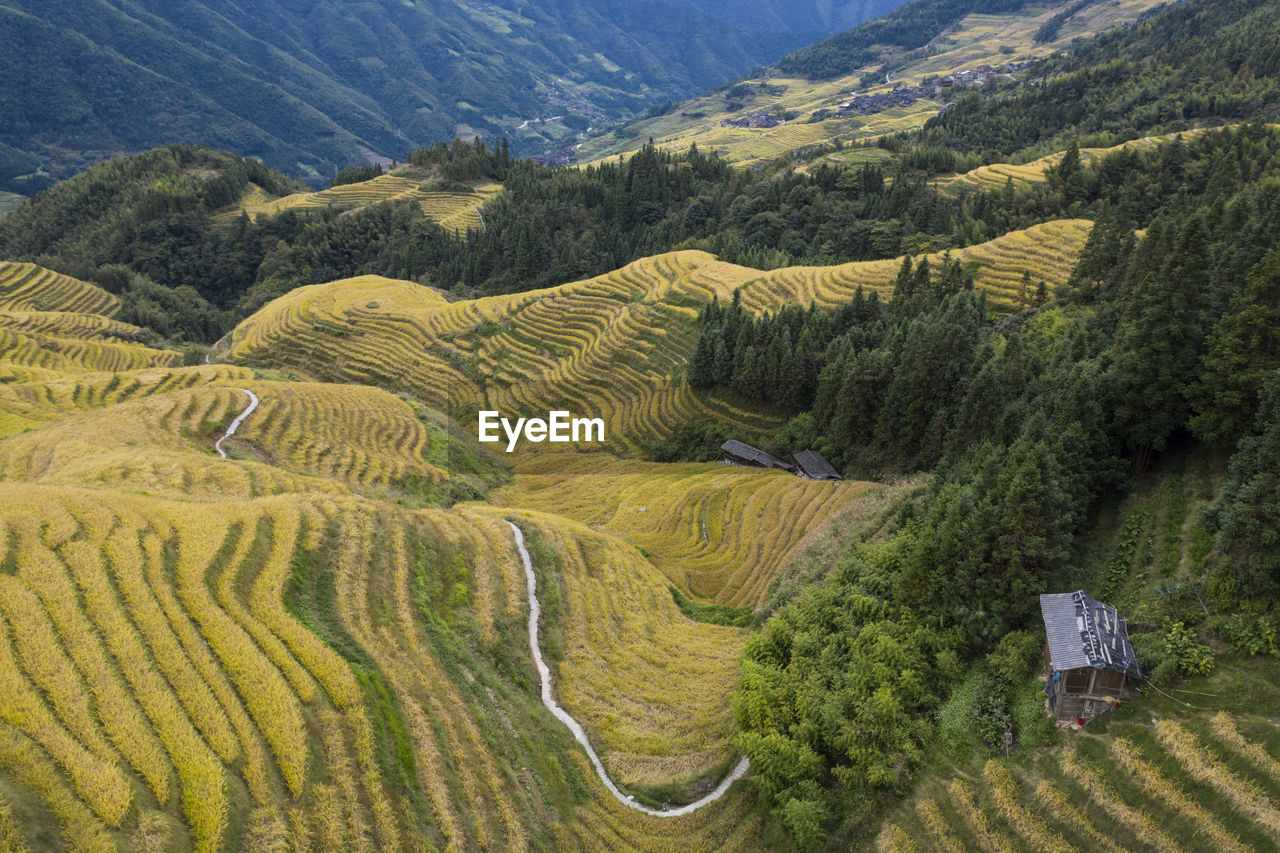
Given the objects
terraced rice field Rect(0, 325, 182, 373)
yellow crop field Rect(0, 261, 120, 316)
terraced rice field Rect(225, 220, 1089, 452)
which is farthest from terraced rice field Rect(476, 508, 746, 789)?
yellow crop field Rect(0, 261, 120, 316)

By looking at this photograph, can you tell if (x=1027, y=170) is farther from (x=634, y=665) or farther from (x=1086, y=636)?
(x=634, y=665)

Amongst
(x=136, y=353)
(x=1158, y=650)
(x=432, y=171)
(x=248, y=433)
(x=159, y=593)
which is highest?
(x=432, y=171)

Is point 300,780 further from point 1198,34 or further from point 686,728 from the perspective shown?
point 1198,34

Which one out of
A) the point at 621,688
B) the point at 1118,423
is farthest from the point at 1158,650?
the point at 621,688

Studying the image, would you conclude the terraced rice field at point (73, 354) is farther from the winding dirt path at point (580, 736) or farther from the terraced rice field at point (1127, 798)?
the terraced rice field at point (1127, 798)

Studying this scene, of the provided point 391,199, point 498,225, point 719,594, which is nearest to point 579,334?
point 719,594

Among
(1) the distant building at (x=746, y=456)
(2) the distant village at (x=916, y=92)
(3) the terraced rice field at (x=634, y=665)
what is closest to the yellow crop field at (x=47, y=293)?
(1) the distant building at (x=746, y=456)
